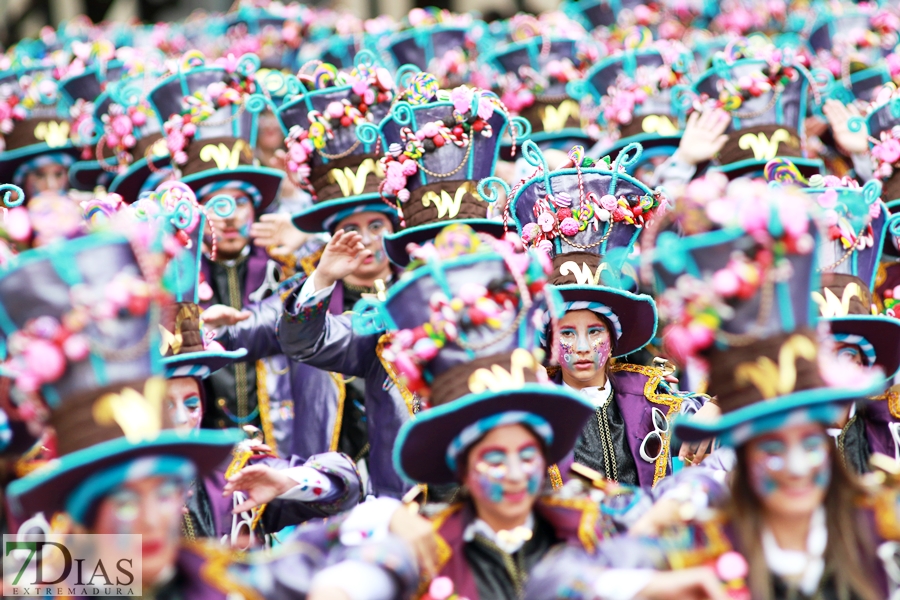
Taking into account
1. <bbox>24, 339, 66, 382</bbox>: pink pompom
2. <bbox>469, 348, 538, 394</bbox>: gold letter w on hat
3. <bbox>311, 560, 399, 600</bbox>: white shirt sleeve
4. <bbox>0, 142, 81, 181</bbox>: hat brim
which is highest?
<bbox>0, 142, 81, 181</bbox>: hat brim

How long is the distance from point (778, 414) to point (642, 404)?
7.22ft

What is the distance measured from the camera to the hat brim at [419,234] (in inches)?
228

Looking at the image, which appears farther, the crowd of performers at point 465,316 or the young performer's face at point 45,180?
the young performer's face at point 45,180

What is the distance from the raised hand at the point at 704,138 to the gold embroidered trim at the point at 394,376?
2.40 metres

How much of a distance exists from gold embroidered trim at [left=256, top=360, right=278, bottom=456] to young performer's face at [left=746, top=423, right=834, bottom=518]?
3587 mm

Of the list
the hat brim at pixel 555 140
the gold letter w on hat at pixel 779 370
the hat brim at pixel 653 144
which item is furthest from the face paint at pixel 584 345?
the hat brim at pixel 555 140

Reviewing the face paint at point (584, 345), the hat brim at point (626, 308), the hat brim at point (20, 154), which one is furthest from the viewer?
the hat brim at point (20, 154)

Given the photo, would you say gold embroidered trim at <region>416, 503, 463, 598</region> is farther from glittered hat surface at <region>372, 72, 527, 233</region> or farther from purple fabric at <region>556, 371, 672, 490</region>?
glittered hat surface at <region>372, 72, 527, 233</region>

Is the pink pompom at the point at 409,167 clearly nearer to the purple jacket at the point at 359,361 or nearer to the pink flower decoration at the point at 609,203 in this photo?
the purple jacket at the point at 359,361

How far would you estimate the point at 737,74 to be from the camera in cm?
730

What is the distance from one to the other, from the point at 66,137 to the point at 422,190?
375 centimetres

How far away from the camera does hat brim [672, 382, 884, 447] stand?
11.5 ft

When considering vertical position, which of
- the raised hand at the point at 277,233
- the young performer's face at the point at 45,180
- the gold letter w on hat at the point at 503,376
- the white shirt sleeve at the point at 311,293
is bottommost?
the gold letter w on hat at the point at 503,376

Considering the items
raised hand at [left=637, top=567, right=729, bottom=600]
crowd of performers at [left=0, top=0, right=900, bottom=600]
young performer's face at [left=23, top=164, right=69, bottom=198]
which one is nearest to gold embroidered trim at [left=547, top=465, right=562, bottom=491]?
crowd of performers at [left=0, top=0, right=900, bottom=600]
